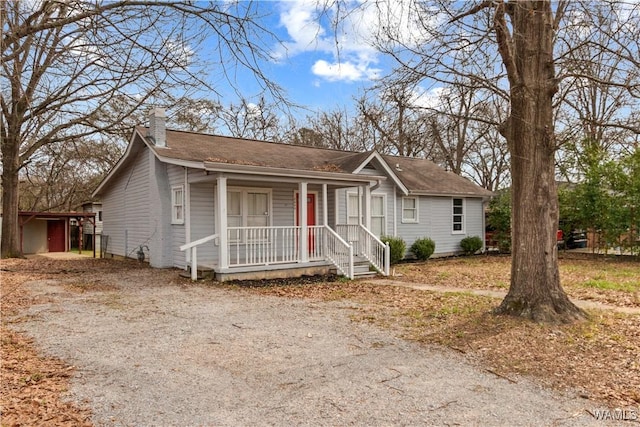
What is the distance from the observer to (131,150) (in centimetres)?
1577

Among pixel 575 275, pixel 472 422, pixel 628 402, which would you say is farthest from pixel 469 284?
pixel 472 422

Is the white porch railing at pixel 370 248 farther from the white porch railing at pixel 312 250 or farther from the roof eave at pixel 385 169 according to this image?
the roof eave at pixel 385 169

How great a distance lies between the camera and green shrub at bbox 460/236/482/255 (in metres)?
20.2

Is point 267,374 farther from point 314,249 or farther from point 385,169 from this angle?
point 385,169

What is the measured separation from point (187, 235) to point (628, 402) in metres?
11.0

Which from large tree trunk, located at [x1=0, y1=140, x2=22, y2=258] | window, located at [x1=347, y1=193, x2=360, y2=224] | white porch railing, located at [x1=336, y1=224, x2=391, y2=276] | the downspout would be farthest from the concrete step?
large tree trunk, located at [x1=0, y1=140, x2=22, y2=258]

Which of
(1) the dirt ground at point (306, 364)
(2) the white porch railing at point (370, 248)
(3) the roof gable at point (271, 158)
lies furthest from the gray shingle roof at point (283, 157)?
(1) the dirt ground at point (306, 364)

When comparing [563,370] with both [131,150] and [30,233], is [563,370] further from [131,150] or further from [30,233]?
[30,233]

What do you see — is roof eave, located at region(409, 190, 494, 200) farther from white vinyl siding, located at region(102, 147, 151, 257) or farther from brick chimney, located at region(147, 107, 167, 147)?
white vinyl siding, located at region(102, 147, 151, 257)

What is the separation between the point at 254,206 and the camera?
46.2ft

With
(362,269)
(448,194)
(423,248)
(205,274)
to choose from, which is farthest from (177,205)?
(448,194)

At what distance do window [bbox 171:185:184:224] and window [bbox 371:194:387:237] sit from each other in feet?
22.9

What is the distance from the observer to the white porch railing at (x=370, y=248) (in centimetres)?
1339

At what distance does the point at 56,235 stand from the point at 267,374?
2593 cm
